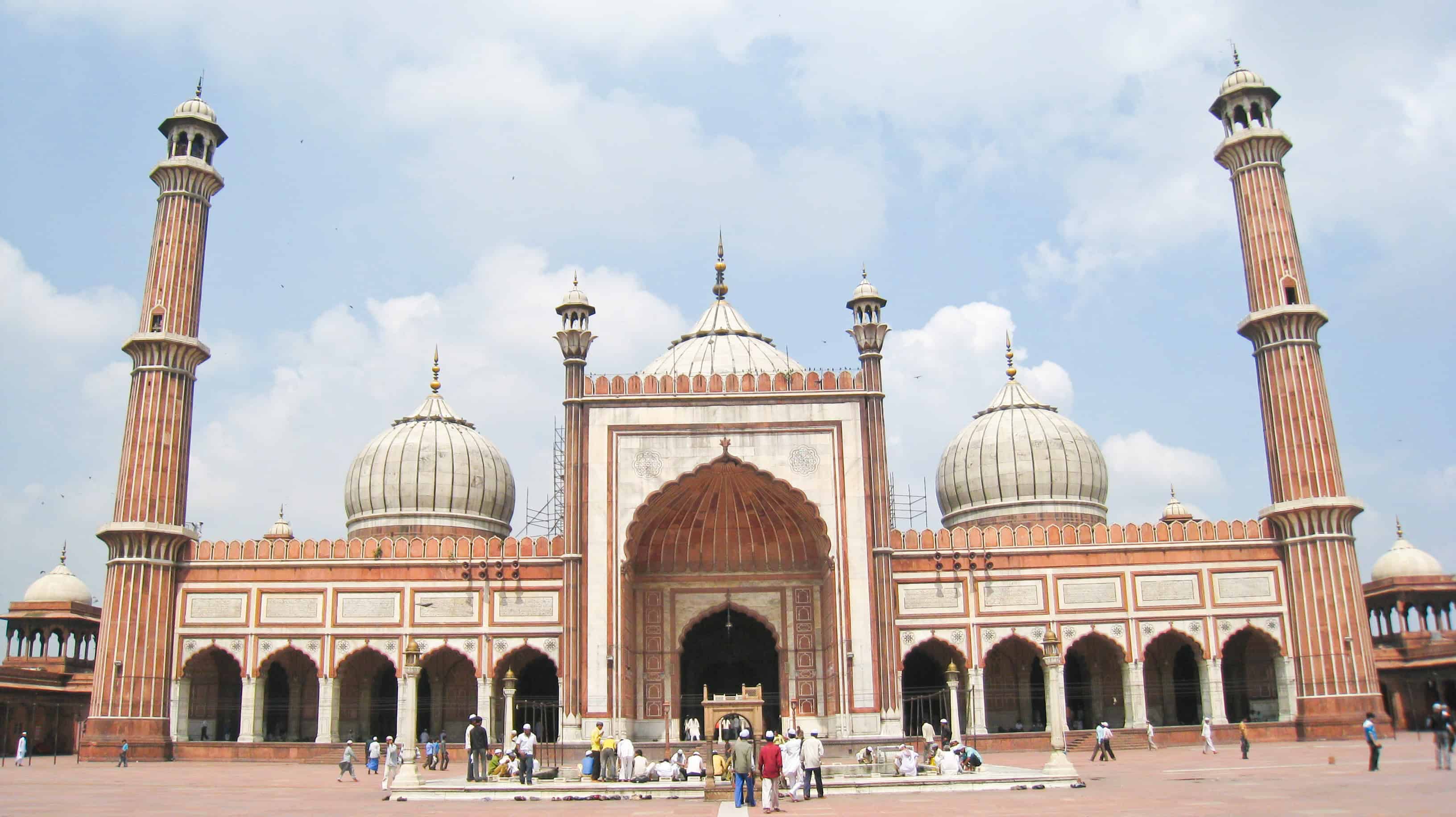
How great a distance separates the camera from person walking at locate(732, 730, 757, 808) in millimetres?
13266

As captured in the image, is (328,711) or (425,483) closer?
(328,711)

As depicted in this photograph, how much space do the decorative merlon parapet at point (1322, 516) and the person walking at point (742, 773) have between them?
54.5 ft

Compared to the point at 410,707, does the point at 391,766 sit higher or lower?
lower

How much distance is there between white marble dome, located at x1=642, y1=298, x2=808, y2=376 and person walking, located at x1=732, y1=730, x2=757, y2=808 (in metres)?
15.0

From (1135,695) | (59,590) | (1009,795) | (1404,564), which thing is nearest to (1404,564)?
(1404,564)

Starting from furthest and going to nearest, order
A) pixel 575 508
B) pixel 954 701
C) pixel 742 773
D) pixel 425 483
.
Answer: pixel 425 483 < pixel 575 508 < pixel 954 701 < pixel 742 773

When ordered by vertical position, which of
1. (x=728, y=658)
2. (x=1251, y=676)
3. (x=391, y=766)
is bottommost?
(x=391, y=766)

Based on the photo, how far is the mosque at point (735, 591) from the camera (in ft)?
81.0

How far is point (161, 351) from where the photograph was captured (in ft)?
88.1

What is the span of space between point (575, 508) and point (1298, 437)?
15684mm

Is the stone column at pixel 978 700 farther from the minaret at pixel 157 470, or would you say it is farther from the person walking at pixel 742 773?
the minaret at pixel 157 470

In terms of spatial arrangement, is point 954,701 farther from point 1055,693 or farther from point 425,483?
point 425,483

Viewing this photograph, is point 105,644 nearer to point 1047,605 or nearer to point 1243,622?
point 1047,605

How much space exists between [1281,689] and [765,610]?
11.0m
